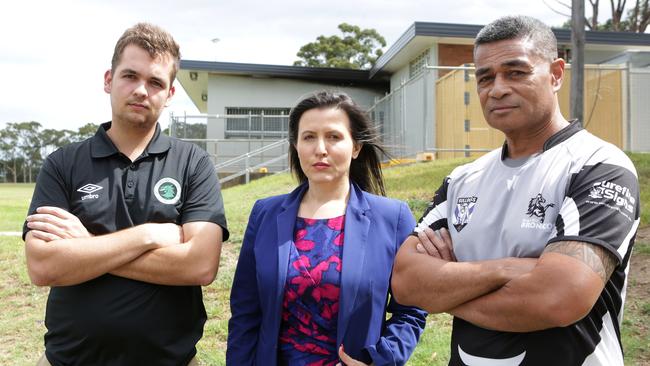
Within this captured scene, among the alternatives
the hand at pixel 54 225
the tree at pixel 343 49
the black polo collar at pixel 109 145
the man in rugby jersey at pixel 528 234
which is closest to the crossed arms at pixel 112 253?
the hand at pixel 54 225

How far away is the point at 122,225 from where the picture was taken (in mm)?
2863

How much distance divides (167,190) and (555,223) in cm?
180

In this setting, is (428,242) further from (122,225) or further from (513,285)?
(122,225)

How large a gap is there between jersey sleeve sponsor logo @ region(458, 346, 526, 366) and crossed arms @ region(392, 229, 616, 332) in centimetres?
11

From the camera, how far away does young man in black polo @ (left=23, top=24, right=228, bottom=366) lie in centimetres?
273

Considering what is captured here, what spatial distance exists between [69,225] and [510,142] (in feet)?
6.60

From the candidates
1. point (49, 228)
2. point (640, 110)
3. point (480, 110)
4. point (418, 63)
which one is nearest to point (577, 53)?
point (480, 110)

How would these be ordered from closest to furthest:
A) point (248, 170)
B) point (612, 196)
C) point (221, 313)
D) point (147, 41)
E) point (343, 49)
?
point (612, 196), point (147, 41), point (221, 313), point (248, 170), point (343, 49)

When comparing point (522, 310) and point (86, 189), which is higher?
point (86, 189)

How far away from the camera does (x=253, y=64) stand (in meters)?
24.1

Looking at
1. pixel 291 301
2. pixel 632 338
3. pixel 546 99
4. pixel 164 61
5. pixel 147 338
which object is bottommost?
pixel 632 338

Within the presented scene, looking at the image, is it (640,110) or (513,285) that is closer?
(513,285)

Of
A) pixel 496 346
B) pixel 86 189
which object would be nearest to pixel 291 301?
pixel 496 346

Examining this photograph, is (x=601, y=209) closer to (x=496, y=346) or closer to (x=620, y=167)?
(x=620, y=167)
